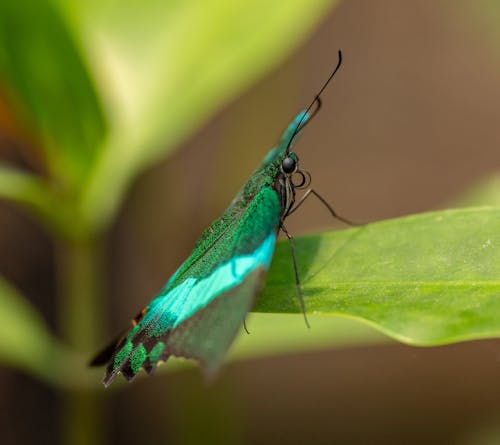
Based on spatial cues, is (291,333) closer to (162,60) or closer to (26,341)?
(26,341)

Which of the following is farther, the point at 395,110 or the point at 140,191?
the point at 395,110

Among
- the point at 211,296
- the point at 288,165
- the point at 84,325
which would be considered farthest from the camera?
the point at 84,325

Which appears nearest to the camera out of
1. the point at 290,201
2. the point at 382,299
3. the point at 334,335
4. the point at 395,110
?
the point at 382,299

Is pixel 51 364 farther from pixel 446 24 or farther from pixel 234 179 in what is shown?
pixel 446 24

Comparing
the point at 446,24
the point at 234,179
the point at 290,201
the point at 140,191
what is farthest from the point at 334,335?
the point at 446,24

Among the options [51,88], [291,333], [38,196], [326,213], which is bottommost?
[326,213]

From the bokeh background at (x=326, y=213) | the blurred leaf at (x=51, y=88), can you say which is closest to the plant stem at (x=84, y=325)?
the bokeh background at (x=326, y=213)

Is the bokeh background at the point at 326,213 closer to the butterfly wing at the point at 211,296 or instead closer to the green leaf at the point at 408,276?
the butterfly wing at the point at 211,296

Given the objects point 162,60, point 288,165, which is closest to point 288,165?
point 288,165

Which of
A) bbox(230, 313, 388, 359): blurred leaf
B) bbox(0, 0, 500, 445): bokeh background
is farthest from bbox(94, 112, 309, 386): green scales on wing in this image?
bbox(0, 0, 500, 445): bokeh background
